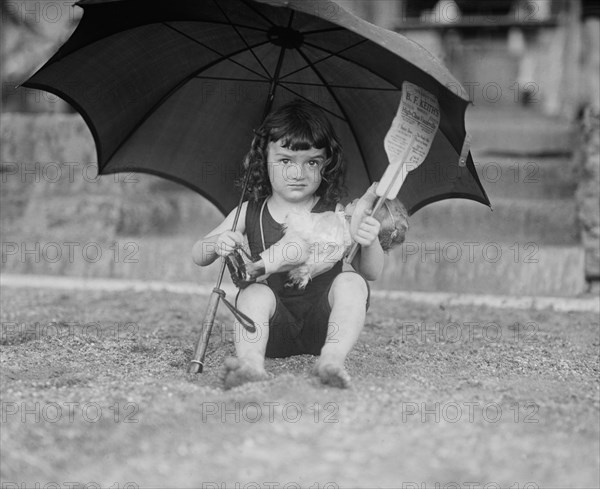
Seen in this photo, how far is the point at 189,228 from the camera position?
6797mm

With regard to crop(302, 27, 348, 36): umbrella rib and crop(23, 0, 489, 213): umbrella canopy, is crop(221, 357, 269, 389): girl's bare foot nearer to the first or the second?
crop(23, 0, 489, 213): umbrella canopy

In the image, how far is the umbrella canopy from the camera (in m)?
3.06

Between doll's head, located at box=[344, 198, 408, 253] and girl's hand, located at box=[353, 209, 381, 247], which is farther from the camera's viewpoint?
doll's head, located at box=[344, 198, 408, 253]

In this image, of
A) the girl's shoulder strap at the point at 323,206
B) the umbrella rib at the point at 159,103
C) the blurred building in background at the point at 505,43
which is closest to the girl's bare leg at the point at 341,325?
the girl's shoulder strap at the point at 323,206

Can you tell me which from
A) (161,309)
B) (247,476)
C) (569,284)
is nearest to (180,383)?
(247,476)

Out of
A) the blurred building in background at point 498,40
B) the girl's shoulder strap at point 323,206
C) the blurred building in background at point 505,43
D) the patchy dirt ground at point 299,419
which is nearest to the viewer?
the patchy dirt ground at point 299,419

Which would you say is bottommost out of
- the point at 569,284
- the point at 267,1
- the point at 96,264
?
the point at 96,264

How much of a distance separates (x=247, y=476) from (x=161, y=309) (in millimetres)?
2799

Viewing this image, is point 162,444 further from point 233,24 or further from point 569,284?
point 569,284

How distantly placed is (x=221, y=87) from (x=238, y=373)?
4.21ft

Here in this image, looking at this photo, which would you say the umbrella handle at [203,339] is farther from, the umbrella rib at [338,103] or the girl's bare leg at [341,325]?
the umbrella rib at [338,103]

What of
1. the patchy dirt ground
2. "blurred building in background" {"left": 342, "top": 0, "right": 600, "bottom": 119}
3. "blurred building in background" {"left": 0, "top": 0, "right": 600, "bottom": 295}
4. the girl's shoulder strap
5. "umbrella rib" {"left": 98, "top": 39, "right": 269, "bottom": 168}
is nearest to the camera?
the patchy dirt ground

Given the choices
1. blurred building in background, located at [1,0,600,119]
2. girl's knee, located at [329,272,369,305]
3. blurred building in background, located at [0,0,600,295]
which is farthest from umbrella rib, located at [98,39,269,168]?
blurred building in background, located at [1,0,600,119]

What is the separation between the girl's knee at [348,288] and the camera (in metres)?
2.94
